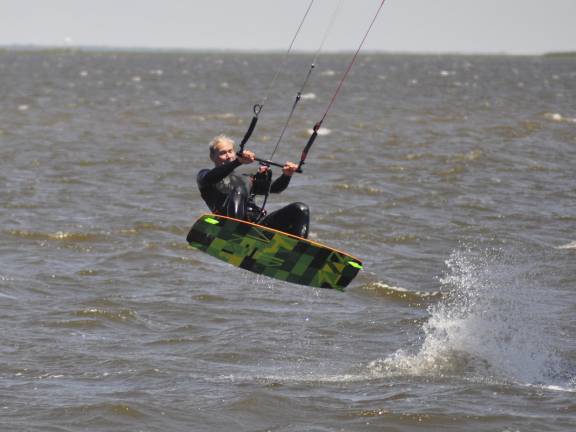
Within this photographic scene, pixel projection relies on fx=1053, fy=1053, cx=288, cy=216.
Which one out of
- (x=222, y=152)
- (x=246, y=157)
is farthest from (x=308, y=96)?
(x=246, y=157)

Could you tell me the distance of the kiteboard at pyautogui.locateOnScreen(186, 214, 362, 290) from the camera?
1099 cm

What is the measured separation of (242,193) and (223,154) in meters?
0.48

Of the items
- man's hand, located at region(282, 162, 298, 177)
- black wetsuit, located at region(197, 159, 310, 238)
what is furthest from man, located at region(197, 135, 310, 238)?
man's hand, located at region(282, 162, 298, 177)

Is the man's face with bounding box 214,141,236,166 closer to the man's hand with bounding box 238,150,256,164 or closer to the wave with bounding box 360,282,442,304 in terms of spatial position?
the man's hand with bounding box 238,150,256,164

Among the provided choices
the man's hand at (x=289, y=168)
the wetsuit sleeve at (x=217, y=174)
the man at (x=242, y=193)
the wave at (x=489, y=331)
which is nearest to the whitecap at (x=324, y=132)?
the wave at (x=489, y=331)

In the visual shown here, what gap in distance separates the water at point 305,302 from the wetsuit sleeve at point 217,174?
1.88 m

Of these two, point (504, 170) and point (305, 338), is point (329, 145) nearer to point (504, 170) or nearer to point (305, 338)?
point (504, 170)

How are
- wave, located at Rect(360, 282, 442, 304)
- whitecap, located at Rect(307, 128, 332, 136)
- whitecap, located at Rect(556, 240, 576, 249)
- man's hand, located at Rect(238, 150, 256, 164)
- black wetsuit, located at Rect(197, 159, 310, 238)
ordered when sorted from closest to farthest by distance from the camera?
man's hand, located at Rect(238, 150, 256, 164)
black wetsuit, located at Rect(197, 159, 310, 238)
wave, located at Rect(360, 282, 442, 304)
whitecap, located at Rect(556, 240, 576, 249)
whitecap, located at Rect(307, 128, 332, 136)

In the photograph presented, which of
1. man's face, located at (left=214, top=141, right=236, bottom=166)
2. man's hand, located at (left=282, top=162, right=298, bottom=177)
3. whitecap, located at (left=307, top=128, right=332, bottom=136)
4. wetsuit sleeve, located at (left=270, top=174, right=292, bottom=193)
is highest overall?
man's hand, located at (left=282, top=162, right=298, bottom=177)

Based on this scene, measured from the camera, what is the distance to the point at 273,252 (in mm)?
11258

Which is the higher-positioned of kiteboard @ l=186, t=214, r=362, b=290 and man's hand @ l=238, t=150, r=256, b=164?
man's hand @ l=238, t=150, r=256, b=164

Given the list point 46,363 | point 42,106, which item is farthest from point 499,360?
point 42,106

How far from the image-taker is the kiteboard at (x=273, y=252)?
10992 mm

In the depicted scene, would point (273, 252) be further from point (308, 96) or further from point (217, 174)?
point (308, 96)
